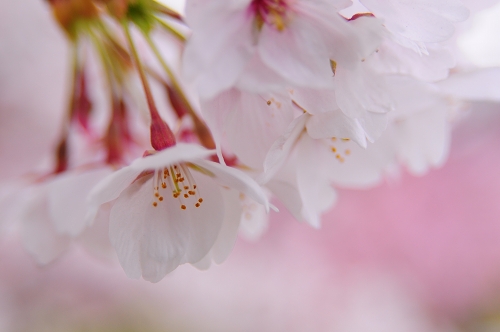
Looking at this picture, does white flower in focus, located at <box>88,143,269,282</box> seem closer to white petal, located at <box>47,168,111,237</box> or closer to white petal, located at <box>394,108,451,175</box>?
white petal, located at <box>47,168,111,237</box>

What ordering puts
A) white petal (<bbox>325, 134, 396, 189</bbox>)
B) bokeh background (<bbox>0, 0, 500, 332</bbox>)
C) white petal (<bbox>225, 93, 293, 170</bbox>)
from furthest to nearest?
bokeh background (<bbox>0, 0, 500, 332</bbox>), white petal (<bbox>325, 134, 396, 189</bbox>), white petal (<bbox>225, 93, 293, 170</bbox>)

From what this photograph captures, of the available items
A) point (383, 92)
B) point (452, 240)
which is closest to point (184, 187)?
point (383, 92)

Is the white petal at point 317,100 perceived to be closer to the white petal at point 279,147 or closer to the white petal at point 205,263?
the white petal at point 279,147

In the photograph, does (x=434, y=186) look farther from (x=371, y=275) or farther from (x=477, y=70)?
(x=477, y=70)

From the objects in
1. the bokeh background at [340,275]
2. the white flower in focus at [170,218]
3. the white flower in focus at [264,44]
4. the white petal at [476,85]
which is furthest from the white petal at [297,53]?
the bokeh background at [340,275]

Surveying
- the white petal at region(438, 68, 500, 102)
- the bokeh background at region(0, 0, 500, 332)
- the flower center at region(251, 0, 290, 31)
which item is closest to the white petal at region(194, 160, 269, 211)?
the flower center at region(251, 0, 290, 31)

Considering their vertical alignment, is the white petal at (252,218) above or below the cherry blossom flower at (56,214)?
below
